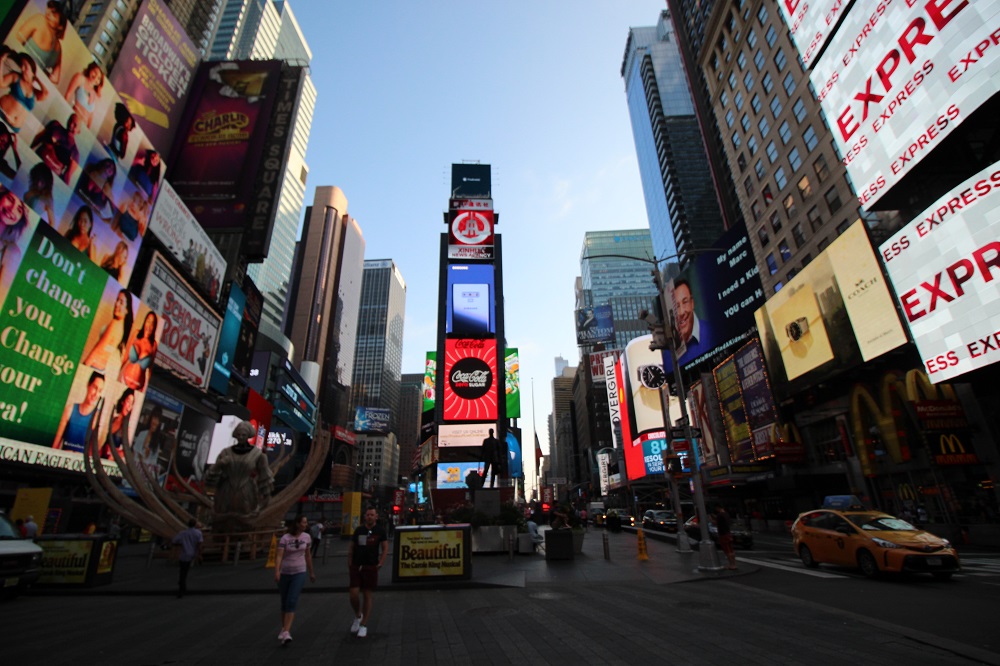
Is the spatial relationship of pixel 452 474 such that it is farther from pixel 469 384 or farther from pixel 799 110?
pixel 799 110

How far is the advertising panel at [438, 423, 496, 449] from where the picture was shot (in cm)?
4809

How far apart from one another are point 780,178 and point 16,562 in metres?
53.8

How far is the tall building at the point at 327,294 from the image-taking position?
13638 centimetres

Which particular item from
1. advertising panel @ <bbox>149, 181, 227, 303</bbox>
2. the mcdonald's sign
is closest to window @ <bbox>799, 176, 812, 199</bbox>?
the mcdonald's sign

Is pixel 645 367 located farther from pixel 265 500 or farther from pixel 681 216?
pixel 265 500

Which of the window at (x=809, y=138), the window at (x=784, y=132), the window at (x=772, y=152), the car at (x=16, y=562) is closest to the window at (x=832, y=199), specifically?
the window at (x=809, y=138)

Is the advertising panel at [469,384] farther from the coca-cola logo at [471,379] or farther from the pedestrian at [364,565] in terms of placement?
the pedestrian at [364,565]

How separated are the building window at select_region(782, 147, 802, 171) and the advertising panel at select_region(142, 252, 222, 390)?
51740 millimetres

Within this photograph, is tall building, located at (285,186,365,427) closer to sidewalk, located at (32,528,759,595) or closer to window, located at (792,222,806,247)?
window, located at (792,222,806,247)

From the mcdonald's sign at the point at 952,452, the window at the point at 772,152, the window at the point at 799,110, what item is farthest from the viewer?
the window at the point at 772,152

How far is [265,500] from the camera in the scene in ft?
61.7

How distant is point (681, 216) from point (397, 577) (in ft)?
317

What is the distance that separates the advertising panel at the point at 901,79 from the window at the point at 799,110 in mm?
9912

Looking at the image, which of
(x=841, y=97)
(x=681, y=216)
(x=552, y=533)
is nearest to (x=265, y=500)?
(x=552, y=533)
